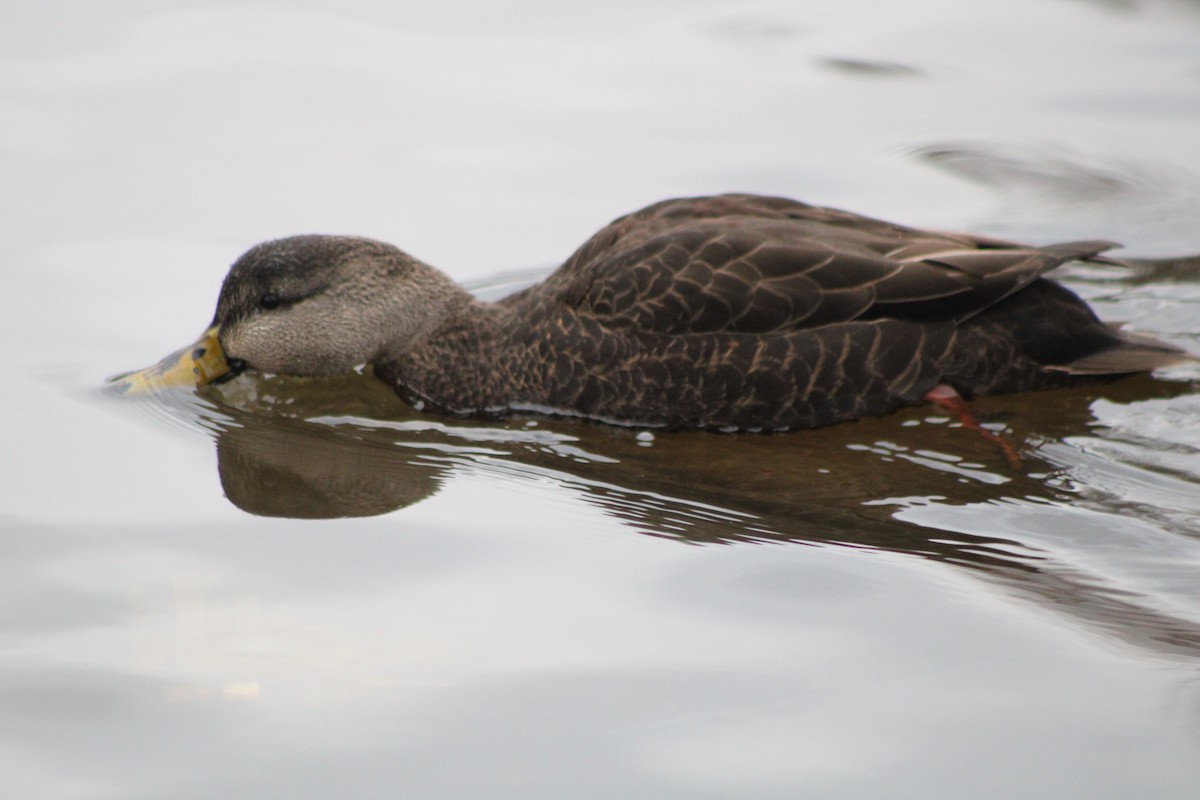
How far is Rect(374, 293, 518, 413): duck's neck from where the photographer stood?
6750 millimetres

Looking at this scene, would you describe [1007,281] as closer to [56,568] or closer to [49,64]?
[56,568]

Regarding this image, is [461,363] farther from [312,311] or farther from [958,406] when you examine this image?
[958,406]

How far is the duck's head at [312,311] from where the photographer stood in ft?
22.4

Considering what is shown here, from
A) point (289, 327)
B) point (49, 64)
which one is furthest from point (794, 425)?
point (49, 64)

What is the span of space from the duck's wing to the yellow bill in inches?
66.6

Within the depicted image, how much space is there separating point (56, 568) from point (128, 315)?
278 centimetres

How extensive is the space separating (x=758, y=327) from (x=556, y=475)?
3.46ft

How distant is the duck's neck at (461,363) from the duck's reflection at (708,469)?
130 millimetres

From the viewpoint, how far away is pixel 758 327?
6316mm

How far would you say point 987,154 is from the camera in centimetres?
941

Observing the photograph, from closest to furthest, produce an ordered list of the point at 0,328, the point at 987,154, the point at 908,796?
the point at 908,796 < the point at 0,328 < the point at 987,154

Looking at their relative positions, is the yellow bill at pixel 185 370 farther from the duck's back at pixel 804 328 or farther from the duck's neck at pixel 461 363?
the duck's back at pixel 804 328

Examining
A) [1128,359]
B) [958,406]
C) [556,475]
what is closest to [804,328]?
[958,406]

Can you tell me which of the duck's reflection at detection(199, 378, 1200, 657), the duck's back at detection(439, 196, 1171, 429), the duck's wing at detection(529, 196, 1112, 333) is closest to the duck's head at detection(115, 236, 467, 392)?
the duck's reflection at detection(199, 378, 1200, 657)
